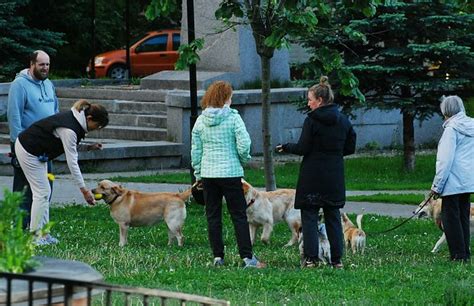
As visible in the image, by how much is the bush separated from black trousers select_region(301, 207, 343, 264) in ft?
19.3

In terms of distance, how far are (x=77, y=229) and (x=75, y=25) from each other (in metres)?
21.6

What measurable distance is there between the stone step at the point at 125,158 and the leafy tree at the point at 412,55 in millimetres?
3414

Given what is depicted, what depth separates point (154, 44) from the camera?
3553cm

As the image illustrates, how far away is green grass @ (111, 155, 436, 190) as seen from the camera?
20.0m

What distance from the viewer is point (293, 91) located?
24188 millimetres

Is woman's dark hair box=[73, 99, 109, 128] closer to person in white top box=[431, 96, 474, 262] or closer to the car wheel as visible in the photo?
person in white top box=[431, 96, 474, 262]

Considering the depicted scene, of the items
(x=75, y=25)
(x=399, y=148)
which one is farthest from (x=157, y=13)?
(x=75, y=25)

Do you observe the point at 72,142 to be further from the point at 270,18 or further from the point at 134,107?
the point at 134,107

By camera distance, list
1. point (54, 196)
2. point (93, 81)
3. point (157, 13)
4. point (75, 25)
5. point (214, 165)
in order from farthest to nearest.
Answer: point (75, 25), point (93, 81), point (54, 196), point (157, 13), point (214, 165)

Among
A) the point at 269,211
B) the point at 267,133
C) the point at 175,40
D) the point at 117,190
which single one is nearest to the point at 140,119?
the point at 267,133

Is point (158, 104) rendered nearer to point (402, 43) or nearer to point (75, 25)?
point (402, 43)

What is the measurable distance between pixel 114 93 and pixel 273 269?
15.5 metres

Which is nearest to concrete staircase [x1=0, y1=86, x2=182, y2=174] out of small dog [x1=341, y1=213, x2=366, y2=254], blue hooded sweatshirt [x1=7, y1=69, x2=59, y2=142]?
blue hooded sweatshirt [x1=7, y1=69, x2=59, y2=142]

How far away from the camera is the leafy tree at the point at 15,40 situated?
2784 centimetres
